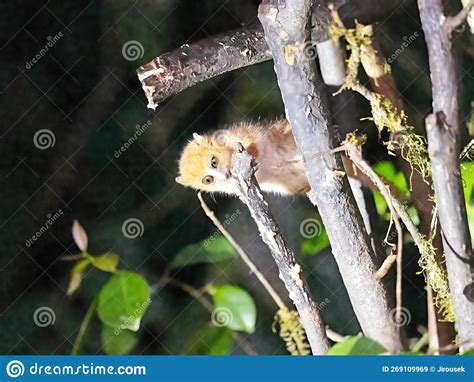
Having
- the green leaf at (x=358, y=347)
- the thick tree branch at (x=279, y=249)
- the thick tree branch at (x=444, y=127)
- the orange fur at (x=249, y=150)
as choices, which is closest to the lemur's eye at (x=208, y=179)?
the orange fur at (x=249, y=150)

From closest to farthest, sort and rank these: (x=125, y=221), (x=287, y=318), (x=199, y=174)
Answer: (x=287, y=318), (x=125, y=221), (x=199, y=174)

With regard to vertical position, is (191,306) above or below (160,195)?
below

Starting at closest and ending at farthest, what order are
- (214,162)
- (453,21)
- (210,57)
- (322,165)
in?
(453,21) < (322,165) < (210,57) < (214,162)

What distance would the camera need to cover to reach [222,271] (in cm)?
161

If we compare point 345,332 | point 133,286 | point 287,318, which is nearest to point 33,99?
point 133,286

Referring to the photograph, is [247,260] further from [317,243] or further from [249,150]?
[249,150]

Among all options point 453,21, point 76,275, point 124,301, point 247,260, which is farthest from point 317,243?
point 453,21

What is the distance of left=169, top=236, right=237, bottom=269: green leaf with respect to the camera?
160cm

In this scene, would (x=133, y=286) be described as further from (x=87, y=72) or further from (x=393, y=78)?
(x=393, y=78)

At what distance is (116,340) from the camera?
1589mm

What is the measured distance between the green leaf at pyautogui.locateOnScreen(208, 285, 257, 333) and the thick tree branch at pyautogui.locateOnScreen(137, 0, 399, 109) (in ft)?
1.57

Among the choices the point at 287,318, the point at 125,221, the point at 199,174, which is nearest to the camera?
the point at 287,318

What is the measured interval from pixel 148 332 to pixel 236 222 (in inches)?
13.3

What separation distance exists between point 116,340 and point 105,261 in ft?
0.62
